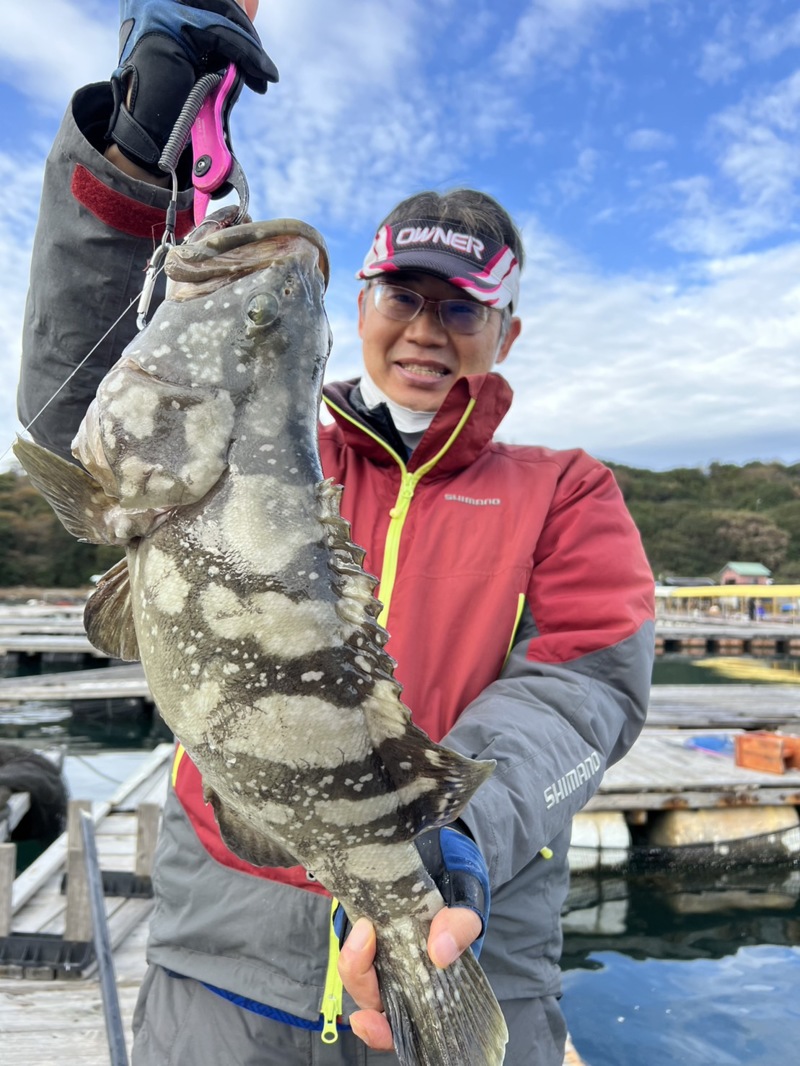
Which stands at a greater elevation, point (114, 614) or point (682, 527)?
point (114, 614)

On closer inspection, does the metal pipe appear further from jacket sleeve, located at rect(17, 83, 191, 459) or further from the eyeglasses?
the eyeglasses

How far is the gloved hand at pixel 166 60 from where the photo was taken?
2.35m

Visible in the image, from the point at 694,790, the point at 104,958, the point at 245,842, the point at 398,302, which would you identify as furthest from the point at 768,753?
the point at 245,842

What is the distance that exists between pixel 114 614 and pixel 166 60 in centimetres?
172

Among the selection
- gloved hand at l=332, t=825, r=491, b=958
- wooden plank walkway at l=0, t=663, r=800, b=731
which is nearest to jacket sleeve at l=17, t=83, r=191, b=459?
gloved hand at l=332, t=825, r=491, b=958

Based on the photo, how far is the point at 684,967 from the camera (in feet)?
31.8

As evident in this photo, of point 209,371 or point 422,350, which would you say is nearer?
point 209,371

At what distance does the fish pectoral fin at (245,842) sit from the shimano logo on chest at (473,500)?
1400mm

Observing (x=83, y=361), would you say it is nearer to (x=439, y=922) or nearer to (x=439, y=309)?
(x=439, y=309)

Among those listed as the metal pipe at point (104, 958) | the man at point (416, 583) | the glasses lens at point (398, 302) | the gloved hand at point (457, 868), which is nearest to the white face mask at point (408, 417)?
the man at point (416, 583)

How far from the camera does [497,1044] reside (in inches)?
79.8

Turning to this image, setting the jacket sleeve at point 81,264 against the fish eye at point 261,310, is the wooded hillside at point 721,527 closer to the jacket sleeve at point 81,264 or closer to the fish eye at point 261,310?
the jacket sleeve at point 81,264

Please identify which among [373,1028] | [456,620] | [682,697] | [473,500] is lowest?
[682,697]

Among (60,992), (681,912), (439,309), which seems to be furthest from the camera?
(681,912)
